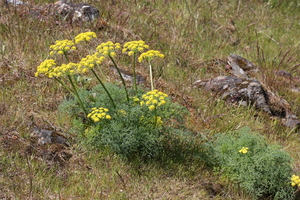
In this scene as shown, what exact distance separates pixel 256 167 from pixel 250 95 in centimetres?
200

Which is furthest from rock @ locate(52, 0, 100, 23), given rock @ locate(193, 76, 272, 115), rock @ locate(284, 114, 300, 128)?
rock @ locate(284, 114, 300, 128)

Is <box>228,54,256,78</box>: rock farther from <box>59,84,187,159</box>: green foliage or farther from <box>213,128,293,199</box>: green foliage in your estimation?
<box>59,84,187,159</box>: green foliage

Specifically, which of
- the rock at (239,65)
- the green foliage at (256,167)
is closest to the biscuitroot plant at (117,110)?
the green foliage at (256,167)

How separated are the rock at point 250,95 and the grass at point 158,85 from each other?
18cm

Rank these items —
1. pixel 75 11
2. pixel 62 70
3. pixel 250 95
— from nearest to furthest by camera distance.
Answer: pixel 62 70 → pixel 250 95 → pixel 75 11

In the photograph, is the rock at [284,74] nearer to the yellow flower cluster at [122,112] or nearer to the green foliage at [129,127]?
the green foliage at [129,127]

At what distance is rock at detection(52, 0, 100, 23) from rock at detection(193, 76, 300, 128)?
2.38 m

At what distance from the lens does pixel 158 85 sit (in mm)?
5543

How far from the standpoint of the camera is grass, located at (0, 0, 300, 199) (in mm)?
3670

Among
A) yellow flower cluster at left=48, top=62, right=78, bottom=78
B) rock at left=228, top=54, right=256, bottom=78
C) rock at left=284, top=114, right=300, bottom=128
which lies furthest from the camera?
rock at left=228, top=54, right=256, bottom=78

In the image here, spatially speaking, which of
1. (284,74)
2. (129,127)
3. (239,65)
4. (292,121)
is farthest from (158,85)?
(284,74)

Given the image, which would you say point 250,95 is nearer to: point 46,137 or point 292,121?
point 292,121

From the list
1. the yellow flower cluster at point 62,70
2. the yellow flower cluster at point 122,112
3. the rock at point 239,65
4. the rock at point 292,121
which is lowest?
the rock at point 292,121

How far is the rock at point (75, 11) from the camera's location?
21.3 ft
